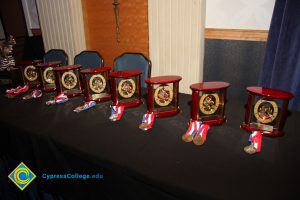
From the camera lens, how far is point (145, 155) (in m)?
0.97

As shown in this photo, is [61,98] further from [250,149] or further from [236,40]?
[236,40]

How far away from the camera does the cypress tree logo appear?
1.42 metres

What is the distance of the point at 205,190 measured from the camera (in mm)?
762

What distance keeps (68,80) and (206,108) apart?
1.04 m

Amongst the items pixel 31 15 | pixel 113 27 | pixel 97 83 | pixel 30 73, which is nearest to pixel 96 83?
pixel 97 83

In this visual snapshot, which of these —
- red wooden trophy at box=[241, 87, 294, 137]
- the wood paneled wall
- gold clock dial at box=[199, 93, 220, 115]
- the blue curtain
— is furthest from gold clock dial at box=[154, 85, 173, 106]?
the wood paneled wall

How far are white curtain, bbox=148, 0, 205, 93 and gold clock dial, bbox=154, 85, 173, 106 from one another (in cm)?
141

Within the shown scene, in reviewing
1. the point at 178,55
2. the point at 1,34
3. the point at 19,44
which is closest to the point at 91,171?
the point at 178,55

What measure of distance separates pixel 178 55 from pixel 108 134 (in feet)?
5.85

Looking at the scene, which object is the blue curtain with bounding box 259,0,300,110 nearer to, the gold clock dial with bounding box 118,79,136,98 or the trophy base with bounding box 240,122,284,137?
the trophy base with bounding box 240,122,284,137

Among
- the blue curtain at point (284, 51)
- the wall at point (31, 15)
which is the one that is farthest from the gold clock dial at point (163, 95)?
the wall at point (31, 15)

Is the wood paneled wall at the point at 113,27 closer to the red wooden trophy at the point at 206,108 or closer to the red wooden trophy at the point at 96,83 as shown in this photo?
the red wooden trophy at the point at 96,83

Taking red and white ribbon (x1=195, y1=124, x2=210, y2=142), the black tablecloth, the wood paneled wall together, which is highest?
the wood paneled wall

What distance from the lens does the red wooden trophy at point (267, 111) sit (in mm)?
1046
